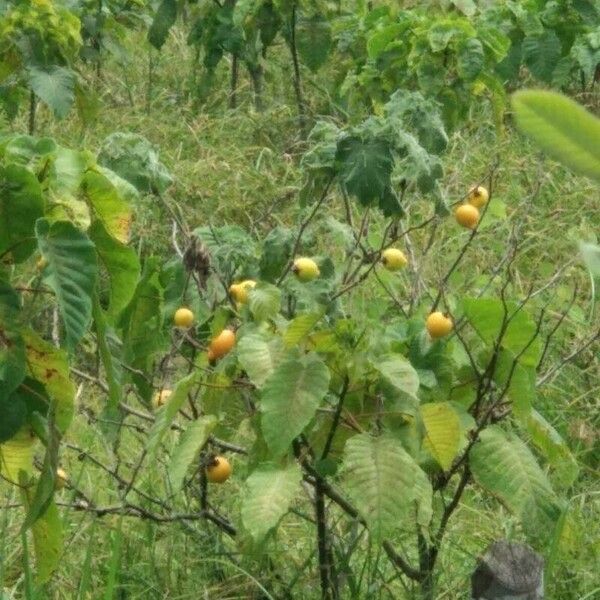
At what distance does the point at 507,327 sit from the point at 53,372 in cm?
Result: 69

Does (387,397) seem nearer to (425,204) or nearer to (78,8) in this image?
(425,204)

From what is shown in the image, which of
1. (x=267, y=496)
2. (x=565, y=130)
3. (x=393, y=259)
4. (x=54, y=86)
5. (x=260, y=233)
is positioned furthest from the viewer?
(x=260, y=233)

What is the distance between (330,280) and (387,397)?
32cm

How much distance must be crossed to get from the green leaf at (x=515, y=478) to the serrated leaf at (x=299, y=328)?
1.12 feet

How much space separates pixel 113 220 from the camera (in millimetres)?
1902

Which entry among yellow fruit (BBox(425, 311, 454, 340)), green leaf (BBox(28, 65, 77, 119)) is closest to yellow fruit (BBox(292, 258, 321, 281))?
yellow fruit (BBox(425, 311, 454, 340))

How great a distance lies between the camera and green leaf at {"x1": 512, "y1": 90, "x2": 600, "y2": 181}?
503 mm

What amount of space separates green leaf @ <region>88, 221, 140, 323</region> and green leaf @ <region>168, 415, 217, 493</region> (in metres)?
0.29

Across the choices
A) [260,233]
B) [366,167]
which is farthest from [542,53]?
[366,167]

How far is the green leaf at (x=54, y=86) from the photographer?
4.82 meters

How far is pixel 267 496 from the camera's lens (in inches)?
80.3

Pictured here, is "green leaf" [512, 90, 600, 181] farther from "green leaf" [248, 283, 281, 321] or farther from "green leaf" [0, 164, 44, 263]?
"green leaf" [248, 283, 281, 321]

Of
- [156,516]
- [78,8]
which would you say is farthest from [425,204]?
[156,516]

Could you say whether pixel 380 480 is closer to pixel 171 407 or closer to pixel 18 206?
pixel 171 407
